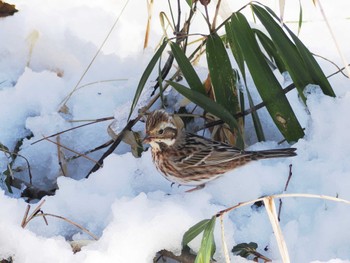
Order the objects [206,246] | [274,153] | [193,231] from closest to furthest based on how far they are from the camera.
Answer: [206,246], [193,231], [274,153]

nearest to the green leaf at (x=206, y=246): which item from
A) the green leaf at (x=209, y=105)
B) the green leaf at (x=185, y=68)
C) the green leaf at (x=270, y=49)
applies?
the green leaf at (x=209, y=105)

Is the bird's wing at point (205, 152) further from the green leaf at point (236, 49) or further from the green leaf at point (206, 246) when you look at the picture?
the green leaf at point (206, 246)

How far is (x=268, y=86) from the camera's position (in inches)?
134

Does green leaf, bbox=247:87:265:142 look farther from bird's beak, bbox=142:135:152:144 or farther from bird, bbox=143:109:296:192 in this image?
bird's beak, bbox=142:135:152:144

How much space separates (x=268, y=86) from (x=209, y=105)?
24 cm

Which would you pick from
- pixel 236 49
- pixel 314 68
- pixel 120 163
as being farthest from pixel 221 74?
pixel 120 163

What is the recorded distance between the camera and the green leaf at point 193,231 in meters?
2.63

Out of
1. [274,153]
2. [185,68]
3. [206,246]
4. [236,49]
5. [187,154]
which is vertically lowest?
[206,246]

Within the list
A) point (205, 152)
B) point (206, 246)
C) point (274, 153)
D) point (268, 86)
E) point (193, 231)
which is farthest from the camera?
point (205, 152)

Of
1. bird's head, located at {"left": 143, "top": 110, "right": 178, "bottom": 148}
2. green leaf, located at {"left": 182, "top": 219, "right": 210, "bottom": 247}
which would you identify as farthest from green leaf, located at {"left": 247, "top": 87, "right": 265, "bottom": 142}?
green leaf, located at {"left": 182, "top": 219, "right": 210, "bottom": 247}

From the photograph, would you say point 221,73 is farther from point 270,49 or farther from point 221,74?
point 270,49

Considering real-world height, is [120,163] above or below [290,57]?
below

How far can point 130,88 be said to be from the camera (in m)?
3.92

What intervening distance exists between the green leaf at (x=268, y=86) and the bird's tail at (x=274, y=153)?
121mm
